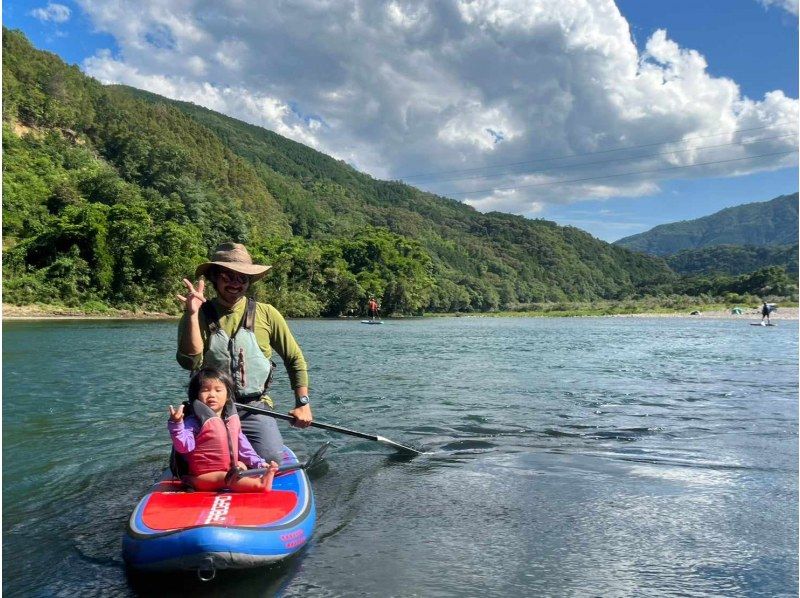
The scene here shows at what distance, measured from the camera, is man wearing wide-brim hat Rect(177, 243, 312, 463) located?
17.8 feet

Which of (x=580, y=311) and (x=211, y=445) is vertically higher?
(x=580, y=311)

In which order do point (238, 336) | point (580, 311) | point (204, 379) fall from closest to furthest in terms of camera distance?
point (204, 379) → point (238, 336) → point (580, 311)

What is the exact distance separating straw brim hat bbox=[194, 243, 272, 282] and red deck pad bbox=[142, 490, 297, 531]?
1.90 m

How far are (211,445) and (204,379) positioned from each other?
565 millimetres

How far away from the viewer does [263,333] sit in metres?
5.99

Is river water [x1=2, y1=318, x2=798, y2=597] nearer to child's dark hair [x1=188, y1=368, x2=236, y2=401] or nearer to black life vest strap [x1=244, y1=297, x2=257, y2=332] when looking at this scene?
child's dark hair [x1=188, y1=368, x2=236, y2=401]

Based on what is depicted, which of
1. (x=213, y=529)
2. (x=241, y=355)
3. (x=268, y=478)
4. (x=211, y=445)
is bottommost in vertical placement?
(x=213, y=529)

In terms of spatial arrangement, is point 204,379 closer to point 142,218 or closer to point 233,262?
point 233,262

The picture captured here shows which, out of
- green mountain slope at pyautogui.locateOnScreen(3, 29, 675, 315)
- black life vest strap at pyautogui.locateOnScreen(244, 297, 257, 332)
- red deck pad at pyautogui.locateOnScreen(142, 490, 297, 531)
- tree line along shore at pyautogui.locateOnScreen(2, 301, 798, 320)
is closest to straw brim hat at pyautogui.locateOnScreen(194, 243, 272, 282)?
black life vest strap at pyautogui.locateOnScreen(244, 297, 257, 332)

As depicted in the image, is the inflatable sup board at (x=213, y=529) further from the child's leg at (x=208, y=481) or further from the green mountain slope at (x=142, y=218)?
the green mountain slope at (x=142, y=218)

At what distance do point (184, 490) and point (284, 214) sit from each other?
134 m

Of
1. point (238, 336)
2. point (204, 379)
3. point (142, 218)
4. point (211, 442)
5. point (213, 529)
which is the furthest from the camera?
point (142, 218)

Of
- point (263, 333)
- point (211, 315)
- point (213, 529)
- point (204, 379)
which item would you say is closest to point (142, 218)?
point (263, 333)

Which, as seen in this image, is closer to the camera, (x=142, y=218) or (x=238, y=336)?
(x=238, y=336)
